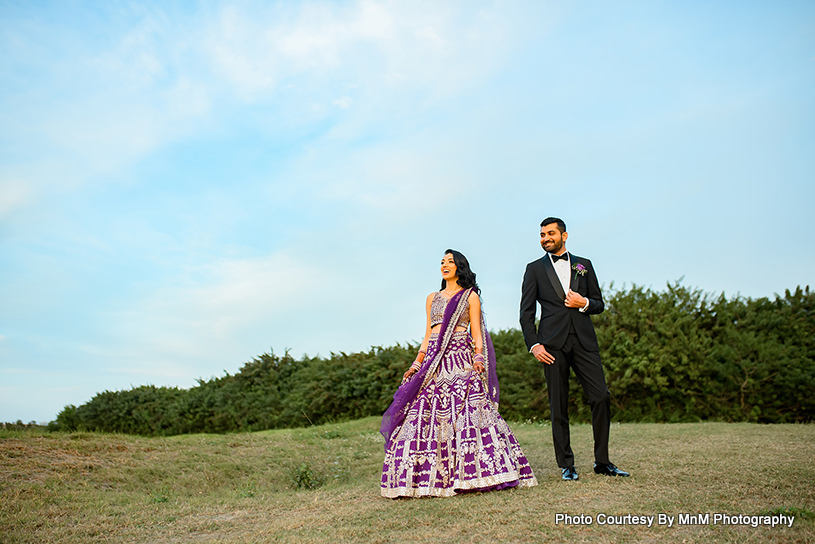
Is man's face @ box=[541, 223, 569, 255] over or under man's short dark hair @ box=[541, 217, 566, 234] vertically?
under

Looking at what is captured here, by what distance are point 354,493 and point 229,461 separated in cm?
281

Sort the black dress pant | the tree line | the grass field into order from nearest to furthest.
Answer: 1. the grass field
2. the black dress pant
3. the tree line

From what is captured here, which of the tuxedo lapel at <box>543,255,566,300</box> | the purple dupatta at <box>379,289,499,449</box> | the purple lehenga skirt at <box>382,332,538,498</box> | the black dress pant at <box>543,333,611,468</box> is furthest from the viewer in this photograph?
the purple dupatta at <box>379,289,499,449</box>

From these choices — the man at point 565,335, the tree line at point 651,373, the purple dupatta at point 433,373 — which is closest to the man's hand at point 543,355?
the man at point 565,335

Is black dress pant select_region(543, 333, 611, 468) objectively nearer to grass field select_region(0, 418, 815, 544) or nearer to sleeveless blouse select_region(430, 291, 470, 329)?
grass field select_region(0, 418, 815, 544)

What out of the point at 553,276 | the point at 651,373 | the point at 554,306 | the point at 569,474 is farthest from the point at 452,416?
the point at 651,373

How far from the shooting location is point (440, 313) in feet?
19.7

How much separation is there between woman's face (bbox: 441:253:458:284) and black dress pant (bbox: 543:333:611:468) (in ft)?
4.01

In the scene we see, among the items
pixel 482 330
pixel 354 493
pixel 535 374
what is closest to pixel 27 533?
pixel 354 493

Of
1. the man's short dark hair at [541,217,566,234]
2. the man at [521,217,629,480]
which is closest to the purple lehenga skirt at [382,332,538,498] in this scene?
the man at [521,217,629,480]

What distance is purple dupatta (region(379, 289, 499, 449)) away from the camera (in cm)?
574

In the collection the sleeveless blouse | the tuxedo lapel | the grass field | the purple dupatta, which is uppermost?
the tuxedo lapel

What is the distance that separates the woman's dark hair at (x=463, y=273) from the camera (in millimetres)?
6137

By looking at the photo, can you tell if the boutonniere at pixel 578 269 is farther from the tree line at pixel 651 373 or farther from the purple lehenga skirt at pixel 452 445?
the tree line at pixel 651 373
